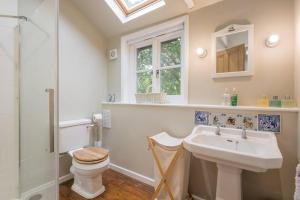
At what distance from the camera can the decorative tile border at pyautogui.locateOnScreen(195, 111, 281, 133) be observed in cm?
129

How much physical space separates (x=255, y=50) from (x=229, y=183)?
120cm

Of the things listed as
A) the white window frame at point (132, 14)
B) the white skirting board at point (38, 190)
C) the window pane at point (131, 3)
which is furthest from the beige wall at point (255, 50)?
the white skirting board at point (38, 190)

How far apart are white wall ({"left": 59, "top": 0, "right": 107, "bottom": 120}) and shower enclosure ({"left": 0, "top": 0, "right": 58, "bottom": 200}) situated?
0.51m

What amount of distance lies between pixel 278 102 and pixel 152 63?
1.56 m

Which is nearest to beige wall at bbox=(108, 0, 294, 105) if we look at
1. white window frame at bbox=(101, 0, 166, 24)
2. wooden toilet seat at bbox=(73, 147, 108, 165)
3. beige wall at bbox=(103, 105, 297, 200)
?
beige wall at bbox=(103, 105, 297, 200)

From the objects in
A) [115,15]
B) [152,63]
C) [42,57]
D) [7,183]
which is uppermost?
[115,15]

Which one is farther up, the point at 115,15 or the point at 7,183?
the point at 115,15

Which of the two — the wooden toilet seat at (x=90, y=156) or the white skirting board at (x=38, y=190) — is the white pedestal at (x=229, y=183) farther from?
the white skirting board at (x=38, y=190)

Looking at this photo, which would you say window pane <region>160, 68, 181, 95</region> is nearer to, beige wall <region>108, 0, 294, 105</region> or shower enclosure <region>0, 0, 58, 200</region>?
beige wall <region>108, 0, 294, 105</region>

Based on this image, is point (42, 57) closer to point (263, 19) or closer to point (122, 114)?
point (122, 114)

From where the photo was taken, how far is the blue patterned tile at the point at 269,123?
1.28 m

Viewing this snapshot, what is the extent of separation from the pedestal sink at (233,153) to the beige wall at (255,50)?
0.35 m

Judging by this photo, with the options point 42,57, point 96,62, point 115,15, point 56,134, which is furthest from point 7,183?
point 115,15

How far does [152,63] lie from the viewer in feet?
7.61
